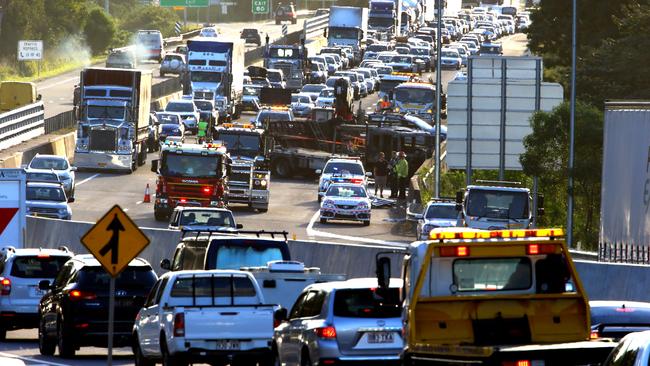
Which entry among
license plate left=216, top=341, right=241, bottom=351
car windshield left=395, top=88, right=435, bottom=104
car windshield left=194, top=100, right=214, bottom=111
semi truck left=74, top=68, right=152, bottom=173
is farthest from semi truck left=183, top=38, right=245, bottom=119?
license plate left=216, top=341, right=241, bottom=351

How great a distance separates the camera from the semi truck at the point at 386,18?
129750 millimetres

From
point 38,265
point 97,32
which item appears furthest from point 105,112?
point 97,32

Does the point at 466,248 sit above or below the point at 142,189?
above

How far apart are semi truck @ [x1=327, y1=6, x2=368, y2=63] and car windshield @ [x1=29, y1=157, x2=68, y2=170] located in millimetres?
60297

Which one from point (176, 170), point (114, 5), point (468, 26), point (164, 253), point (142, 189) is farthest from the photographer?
A: point (114, 5)

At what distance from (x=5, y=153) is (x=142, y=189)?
6.54 m

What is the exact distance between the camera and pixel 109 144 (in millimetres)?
66312

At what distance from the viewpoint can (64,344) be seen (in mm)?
26391

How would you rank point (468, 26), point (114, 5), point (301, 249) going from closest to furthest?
point (301, 249) → point (468, 26) → point (114, 5)

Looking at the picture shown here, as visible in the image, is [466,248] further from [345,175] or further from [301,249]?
[345,175]

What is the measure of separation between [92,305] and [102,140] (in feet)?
130

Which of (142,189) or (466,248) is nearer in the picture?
(466,248)

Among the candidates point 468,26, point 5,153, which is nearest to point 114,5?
point 468,26

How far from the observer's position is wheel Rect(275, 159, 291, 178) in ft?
228
